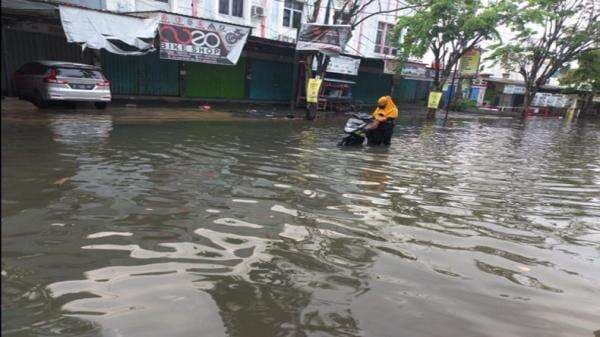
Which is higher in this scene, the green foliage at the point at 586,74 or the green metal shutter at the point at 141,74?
the green foliage at the point at 586,74

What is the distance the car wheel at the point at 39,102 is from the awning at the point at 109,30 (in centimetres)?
199

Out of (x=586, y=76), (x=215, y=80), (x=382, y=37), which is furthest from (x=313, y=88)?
(x=586, y=76)

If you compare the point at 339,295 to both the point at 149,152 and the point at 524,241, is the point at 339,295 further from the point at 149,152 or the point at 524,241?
the point at 149,152

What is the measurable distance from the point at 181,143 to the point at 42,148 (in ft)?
9.08

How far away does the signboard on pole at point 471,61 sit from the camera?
2402cm

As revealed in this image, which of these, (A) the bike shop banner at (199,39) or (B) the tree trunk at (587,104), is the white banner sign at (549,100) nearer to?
(B) the tree trunk at (587,104)

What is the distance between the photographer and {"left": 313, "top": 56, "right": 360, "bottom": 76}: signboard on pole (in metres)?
22.8

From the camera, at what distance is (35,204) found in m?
4.95

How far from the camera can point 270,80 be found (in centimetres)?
2473

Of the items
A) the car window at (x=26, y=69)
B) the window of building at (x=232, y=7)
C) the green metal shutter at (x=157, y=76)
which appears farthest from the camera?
the window of building at (x=232, y=7)

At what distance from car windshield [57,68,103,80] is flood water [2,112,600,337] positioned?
580cm

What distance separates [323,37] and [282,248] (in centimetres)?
1455

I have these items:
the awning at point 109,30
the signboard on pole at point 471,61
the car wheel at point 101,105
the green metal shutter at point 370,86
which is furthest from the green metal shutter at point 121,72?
the signboard on pole at point 471,61

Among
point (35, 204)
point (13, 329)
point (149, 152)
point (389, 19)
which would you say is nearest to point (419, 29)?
point (389, 19)
